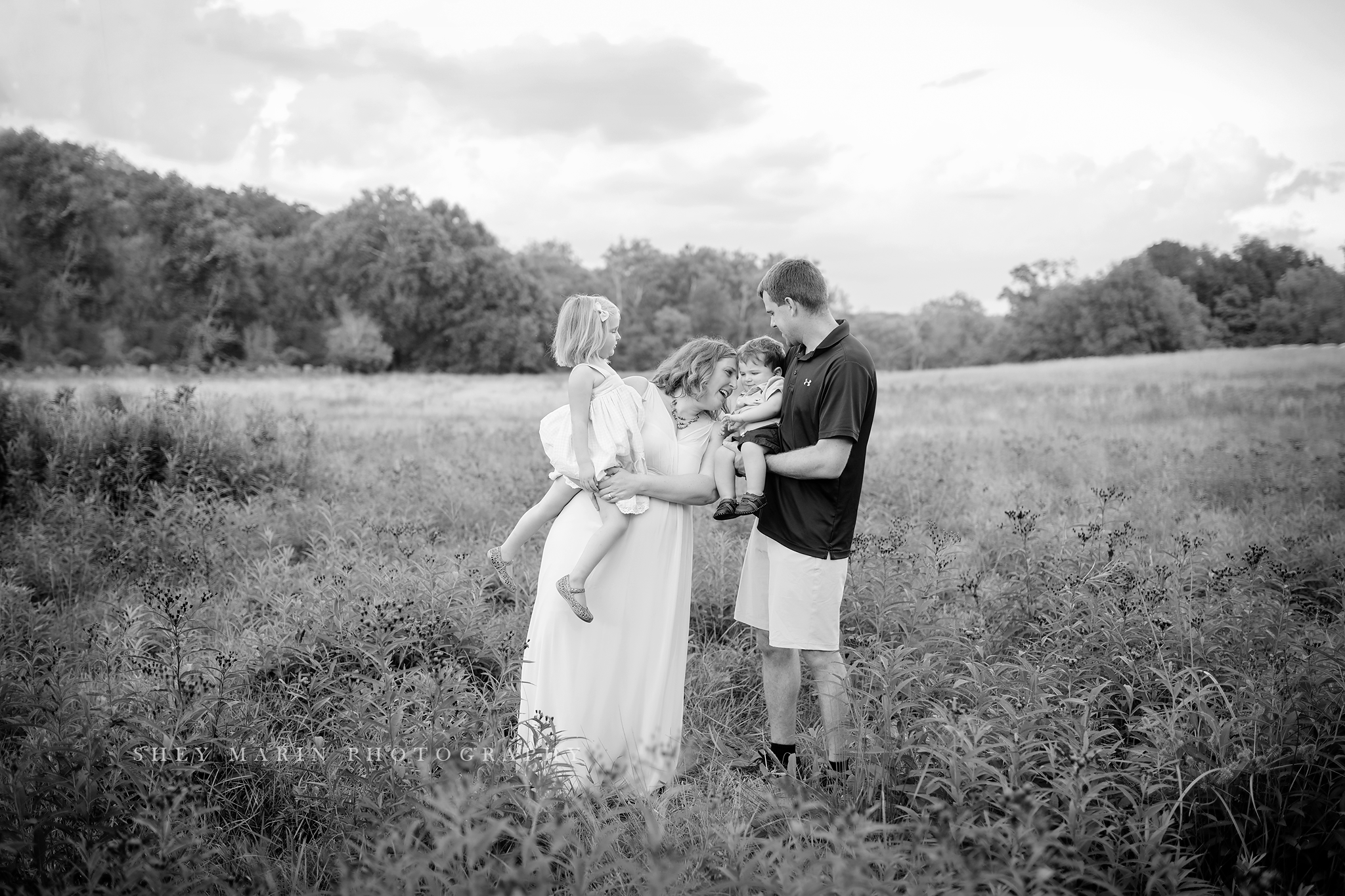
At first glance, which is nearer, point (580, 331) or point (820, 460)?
point (820, 460)

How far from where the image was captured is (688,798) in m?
3.80

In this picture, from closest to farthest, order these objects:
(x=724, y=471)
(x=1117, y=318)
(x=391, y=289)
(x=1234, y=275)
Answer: (x=724, y=471)
(x=391, y=289)
(x=1117, y=318)
(x=1234, y=275)

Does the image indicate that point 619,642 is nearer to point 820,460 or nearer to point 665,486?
point 665,486

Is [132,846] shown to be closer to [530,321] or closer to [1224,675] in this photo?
[1224,675]

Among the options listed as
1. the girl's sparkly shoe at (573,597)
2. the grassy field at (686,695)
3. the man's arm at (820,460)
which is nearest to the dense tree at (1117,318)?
the grassy field at (686,695)

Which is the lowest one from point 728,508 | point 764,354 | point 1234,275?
point 728,508

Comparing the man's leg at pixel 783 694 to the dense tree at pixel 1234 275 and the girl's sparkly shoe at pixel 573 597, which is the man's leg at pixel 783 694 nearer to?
the girl's sparkly shoe at pixel 573 597

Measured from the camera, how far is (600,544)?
386cm

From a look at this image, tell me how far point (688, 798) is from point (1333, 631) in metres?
4.36

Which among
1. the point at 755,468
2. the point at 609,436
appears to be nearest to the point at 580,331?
the point at 609,436

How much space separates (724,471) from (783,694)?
122cm

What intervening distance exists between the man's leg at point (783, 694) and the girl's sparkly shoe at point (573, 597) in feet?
3.32

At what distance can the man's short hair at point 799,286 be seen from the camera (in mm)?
4070

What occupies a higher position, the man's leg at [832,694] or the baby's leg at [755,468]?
the baby's leg at [755,468]
